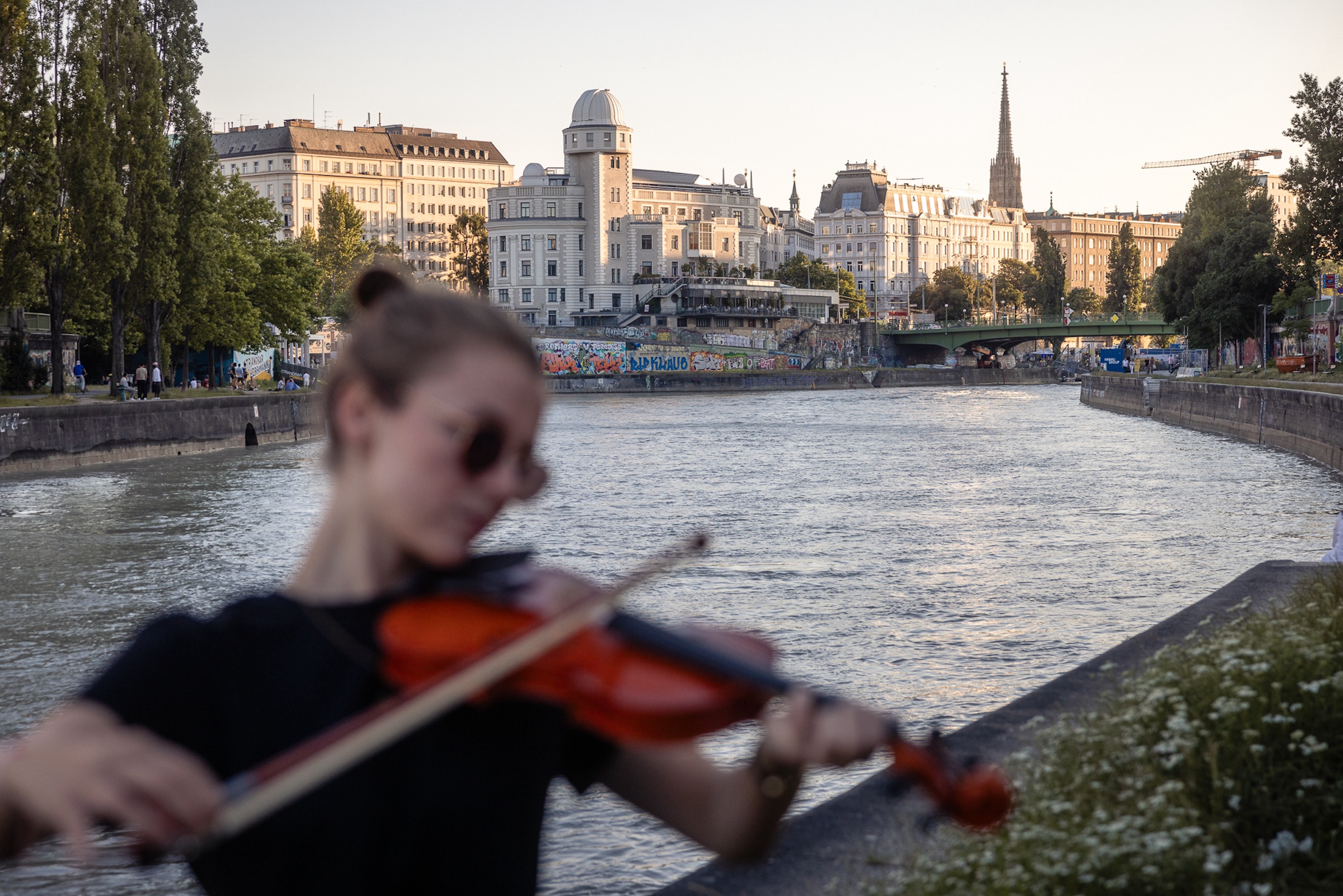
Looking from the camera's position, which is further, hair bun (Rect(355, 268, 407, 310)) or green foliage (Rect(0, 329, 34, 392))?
green foliage (Rect(0, 329, 34, 392))

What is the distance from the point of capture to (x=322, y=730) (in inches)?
62.2

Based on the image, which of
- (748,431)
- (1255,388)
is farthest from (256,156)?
(1255,388)

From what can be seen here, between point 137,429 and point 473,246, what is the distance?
117 m

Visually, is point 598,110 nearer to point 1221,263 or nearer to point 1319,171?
point 1221,263

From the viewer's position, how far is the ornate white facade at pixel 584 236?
13738cm

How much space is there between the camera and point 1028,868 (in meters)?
4.05

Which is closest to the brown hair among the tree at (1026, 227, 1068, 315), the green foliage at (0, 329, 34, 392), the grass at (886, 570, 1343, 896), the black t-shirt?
the black t-shirt

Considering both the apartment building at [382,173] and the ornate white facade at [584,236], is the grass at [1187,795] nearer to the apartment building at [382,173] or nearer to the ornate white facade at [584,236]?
the ornate white facade at [584,236]

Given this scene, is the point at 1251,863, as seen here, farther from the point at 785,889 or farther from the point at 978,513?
the point at 978,513

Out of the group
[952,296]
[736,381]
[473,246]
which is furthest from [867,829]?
[952,296]

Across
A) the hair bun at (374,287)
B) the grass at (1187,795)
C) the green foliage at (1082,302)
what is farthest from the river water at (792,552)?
the green foliage at (1082,302)

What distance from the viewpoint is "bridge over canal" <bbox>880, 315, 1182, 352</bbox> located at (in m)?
112

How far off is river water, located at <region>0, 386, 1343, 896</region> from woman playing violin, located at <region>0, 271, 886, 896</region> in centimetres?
65

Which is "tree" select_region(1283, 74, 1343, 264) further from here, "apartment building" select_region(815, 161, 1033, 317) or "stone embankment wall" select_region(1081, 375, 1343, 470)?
"apartment building" select_region(815, 161, 1033, 317)
